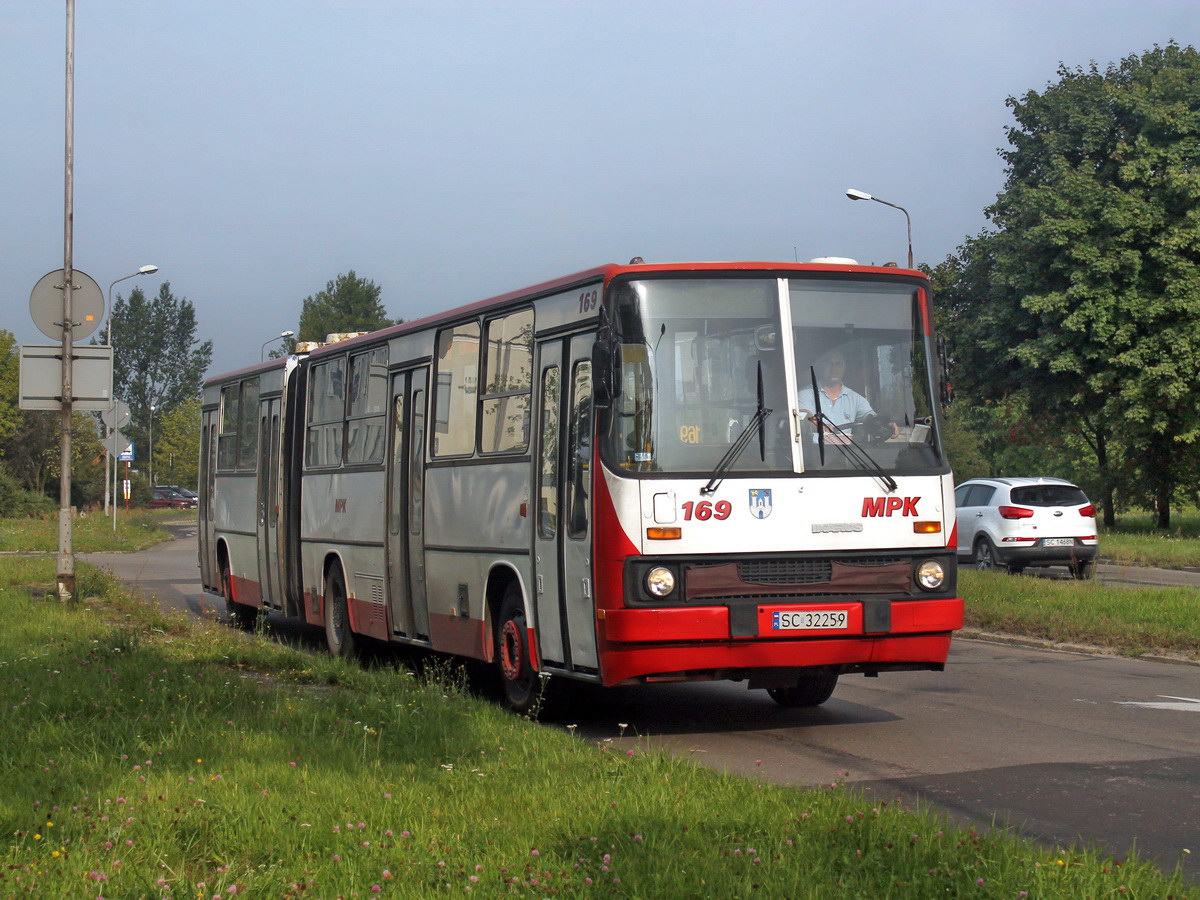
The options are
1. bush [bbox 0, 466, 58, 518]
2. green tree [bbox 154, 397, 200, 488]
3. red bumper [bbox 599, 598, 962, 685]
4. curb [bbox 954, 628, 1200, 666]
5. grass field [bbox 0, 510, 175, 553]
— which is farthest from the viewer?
green tree [bbox 154, 397, 200, 488]

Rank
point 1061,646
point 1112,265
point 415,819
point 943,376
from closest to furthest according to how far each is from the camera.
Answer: point 415,819 → point 943,376 → point 1061,646 → point 1112,265

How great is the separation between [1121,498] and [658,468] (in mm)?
42584

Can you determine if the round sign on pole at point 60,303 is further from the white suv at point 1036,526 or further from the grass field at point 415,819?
the white suv at point 1036,526

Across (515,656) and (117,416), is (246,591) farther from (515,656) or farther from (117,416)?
(117,416)

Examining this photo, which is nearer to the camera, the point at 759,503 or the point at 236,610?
the point at 759,503

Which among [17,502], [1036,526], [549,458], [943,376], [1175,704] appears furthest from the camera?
[17,502]

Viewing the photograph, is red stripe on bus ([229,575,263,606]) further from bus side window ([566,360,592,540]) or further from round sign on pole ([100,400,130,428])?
round sign on pole ([100,400,130,428])

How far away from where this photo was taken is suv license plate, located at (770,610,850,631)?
9.48 metres

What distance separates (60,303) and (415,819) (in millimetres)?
12957

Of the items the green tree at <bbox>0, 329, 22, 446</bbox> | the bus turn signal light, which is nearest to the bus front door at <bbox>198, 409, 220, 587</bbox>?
the bus turn signal light

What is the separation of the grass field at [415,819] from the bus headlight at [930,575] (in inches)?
104

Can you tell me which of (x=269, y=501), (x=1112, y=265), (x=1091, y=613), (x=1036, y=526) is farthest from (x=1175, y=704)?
(x=1112, y=265)

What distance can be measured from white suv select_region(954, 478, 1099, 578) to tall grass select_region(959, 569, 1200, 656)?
5956 millimetres

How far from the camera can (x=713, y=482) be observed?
31.0 feet
